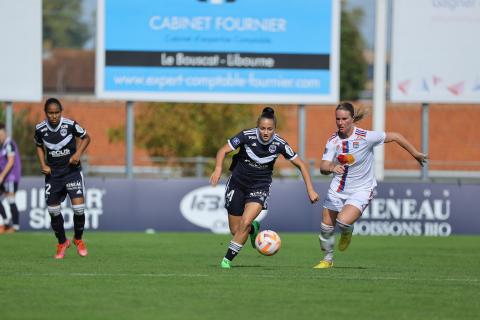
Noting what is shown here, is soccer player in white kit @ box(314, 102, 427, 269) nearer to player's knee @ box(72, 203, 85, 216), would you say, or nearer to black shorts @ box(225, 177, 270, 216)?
black shorts @ box(225, 177, 270, 216)

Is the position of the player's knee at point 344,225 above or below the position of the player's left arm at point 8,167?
below

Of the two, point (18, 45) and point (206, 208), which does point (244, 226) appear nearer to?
point (206, 208)

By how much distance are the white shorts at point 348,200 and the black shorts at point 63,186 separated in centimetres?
350

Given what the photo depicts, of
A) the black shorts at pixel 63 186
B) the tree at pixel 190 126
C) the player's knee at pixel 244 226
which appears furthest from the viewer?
the tree at pixel 190 126

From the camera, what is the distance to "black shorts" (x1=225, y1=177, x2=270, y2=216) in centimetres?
1364

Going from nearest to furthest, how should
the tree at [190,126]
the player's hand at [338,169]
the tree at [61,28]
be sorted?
the player's hand at [338,169] → the tree at [190,126] → the tree at [61,28]

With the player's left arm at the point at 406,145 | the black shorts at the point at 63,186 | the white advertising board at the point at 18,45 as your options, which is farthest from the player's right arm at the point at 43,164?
the white advertising board at the point at 18,45

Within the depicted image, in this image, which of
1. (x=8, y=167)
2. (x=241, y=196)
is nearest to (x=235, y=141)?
(x=241, y=196)

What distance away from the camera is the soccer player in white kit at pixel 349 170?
1336 centimetres

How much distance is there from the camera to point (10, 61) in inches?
960

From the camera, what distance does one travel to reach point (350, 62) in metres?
80.2

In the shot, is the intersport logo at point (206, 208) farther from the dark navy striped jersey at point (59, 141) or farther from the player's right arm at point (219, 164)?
the player's right arm at point (219, 164)

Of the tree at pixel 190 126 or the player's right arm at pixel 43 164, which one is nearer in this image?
the player's right arm at pixel 43 164

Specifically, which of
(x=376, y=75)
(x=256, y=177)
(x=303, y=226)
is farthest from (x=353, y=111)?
(x=376, y=75)
